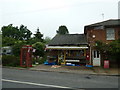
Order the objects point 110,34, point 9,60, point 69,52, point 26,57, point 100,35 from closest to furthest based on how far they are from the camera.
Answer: point 26,57 < point 9,60 < point 110,34 < point 100,35 < point 69,52

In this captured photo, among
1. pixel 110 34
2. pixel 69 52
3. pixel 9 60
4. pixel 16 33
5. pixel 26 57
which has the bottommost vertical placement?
pixel 9 60

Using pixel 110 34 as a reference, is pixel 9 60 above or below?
below

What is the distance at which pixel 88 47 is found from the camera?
16938 mm

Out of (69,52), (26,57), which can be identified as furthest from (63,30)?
(26,57)

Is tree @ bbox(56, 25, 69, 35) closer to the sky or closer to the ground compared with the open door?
closer to the sky

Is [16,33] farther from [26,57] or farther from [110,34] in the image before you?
[110,34]

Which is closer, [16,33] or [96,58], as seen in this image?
[96,58]

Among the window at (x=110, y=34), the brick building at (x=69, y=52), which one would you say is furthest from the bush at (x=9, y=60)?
the window at (x=110, y=34)

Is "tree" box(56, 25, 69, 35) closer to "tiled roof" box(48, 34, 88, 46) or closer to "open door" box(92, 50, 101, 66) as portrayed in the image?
"tiled roof" box(48, 34, 88, 46)

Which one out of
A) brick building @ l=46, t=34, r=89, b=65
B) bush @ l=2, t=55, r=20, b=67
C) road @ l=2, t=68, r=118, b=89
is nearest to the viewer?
road @ l=2, t=68, r=118, b=89

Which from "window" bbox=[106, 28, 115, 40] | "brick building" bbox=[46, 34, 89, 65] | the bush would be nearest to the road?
the bush

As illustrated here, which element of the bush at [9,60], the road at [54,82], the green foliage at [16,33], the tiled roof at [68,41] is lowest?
the road at [54,82]

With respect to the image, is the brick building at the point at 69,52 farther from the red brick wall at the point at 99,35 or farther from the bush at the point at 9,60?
the bush at the point at 9,60

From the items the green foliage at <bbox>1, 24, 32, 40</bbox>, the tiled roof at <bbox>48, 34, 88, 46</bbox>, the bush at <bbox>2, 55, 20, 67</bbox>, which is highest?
the green foliage at <bbox>1, 24, 32, 40</bbox>
